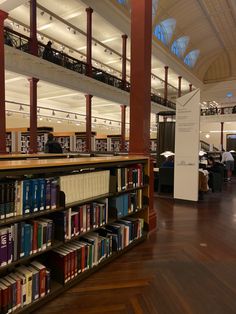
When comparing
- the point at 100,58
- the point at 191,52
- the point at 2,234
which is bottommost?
the point at 2,234

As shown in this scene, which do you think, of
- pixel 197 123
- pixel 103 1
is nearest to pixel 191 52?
pixel 103 1

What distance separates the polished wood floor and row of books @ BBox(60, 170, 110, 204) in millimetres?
875

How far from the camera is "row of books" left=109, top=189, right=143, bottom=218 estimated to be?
3213mm

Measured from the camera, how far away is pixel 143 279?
2.72 m

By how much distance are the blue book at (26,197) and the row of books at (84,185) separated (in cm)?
36

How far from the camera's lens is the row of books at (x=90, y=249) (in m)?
2.46

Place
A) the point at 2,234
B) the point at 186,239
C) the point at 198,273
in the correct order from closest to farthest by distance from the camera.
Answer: the point at 2,234 < the point at 198,273 < the point at 186,239

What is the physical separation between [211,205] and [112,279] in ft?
14.0

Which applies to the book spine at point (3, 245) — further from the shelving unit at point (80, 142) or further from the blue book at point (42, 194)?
the shelving unit at point (80, 142)

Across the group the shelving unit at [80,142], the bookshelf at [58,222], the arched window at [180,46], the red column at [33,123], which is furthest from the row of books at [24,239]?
the arched window at [180,46]

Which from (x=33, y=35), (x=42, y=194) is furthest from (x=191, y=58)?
(x=42, y=194)

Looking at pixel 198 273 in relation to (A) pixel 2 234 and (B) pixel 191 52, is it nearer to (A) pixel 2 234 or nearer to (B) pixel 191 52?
(A) pixel 2 234

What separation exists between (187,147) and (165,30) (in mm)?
14915

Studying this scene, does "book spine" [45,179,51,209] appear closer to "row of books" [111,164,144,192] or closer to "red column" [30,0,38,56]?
"row of books" [111,164,144,192]
